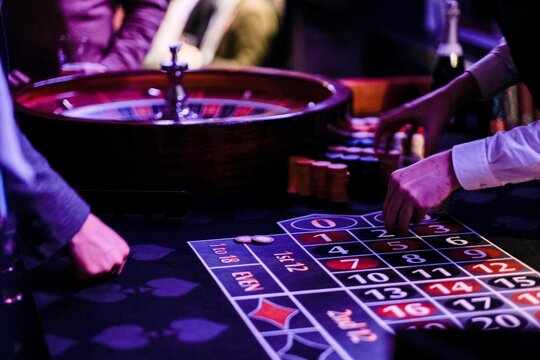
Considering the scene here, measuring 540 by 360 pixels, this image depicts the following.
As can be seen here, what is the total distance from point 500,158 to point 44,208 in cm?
83

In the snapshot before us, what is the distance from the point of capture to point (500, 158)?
148 centimetres

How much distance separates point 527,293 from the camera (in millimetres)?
1274

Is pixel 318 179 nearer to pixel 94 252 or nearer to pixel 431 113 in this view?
pixel 431 113

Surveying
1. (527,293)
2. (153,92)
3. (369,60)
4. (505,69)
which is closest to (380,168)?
(505,69)

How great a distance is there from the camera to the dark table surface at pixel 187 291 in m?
1.10

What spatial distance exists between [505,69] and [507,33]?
41 cm

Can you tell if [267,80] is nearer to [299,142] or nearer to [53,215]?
[299,142]

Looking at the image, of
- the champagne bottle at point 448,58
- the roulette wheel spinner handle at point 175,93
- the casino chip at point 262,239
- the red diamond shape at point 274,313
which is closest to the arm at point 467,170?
the casino chip at point 262,239

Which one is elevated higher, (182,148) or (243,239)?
(182,148)

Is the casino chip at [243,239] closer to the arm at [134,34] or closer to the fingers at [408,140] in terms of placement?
the fingers at [408,140]

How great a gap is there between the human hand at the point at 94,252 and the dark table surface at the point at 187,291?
0.09ft

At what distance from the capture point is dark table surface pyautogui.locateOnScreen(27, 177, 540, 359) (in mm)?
1104

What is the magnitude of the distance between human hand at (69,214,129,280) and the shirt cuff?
0.64m

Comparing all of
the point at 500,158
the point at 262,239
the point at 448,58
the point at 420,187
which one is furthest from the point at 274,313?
the point at 448,58
